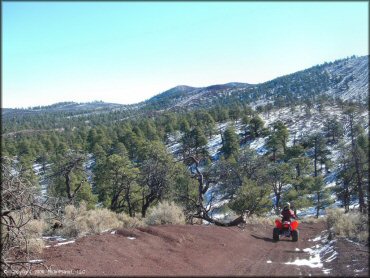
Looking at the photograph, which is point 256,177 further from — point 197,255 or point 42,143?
point 42,143

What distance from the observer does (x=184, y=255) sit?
933 centimetres

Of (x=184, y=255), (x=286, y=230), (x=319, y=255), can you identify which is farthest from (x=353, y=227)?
(x=184, y=255)

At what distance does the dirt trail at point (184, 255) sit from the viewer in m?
7.88

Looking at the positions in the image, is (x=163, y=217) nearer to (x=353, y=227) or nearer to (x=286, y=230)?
(x=286, y=230)

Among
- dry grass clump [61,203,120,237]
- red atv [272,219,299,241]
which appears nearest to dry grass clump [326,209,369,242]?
red atv [272,219,299,241]

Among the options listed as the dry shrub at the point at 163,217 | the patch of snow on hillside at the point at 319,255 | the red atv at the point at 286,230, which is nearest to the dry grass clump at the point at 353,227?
the patch of snow on hillside at the point at 319,255

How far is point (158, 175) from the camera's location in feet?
78.5

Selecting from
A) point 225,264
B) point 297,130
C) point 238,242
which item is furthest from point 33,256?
point 297,130

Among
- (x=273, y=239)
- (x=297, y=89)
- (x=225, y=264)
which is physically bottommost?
(x=273, y=239)

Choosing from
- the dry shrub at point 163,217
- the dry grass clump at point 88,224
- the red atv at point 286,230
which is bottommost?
the red atv at point 286,230

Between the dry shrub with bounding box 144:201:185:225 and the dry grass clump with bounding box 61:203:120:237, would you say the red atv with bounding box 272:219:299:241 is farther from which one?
the dry grass clump with bounding box 61:203:120:237

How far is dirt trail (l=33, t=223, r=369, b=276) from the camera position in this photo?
7875mm

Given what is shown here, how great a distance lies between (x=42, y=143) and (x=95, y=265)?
80947 mm

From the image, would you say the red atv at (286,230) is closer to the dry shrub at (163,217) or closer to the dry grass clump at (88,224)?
the dry shrub at (163,217)
